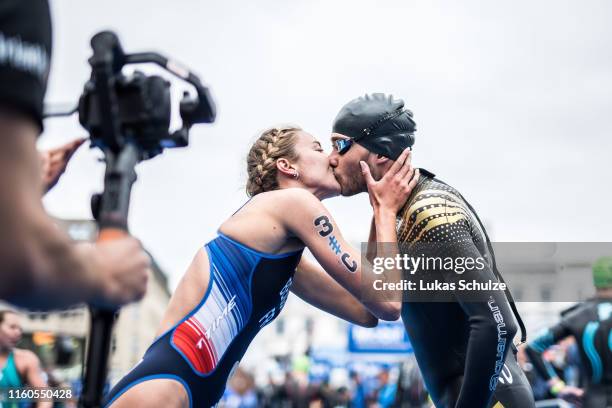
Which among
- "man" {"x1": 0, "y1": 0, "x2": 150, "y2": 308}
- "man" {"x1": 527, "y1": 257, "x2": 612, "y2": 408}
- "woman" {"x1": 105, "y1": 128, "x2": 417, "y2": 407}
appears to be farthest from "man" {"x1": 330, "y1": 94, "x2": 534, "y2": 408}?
"man" {"x1": 527, "y1": 257, "x2": 612, "y2": 408}

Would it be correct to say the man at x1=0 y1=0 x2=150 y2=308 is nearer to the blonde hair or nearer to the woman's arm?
the blonde hair

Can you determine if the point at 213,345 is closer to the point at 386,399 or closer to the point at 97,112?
the point at 97,112

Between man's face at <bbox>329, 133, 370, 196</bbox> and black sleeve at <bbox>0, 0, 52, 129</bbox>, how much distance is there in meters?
2.77

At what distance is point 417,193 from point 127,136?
2.15m

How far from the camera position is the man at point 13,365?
9.00m

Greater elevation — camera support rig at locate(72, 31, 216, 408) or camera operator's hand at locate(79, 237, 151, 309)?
camera support rig at locate(72, 31, 216, 408)

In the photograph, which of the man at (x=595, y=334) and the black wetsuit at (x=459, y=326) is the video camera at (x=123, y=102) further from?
the man at (x=595, y=334)

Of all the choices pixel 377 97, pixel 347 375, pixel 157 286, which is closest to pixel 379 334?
pixel 347 375

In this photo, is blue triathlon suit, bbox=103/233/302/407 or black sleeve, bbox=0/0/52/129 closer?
black sleeve, bbox=0/0/52/129

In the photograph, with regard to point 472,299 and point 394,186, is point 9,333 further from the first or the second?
point 472,299

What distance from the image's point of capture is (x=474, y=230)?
4.13 metres

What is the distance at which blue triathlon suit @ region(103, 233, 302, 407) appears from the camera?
11.7ft

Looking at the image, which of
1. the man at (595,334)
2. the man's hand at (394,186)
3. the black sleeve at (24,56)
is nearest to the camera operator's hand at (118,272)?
the black sleeve at (24,56)

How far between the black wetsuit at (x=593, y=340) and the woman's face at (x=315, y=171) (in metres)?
5.02
